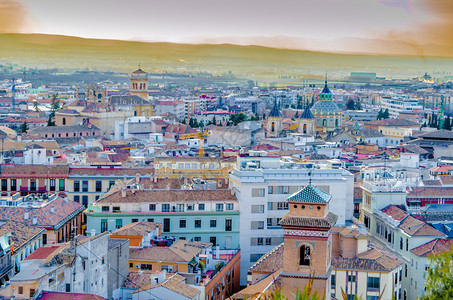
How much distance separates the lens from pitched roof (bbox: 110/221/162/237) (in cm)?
1684

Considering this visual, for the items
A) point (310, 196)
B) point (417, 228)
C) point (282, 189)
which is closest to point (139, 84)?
point (282, 189)

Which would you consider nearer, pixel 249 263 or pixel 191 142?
pixel 249 263

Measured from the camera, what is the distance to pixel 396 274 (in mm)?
16812

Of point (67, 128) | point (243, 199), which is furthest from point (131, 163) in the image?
point (67, 128)

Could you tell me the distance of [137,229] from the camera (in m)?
17.2

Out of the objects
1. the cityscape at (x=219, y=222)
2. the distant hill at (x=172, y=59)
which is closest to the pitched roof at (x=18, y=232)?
the cityscape at (x=219, y=222)

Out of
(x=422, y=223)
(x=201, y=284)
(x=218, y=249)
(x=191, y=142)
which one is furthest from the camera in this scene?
(x=191, y=142)

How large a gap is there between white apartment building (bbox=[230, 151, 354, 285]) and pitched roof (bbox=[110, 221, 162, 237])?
219cm

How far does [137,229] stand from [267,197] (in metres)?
3.54

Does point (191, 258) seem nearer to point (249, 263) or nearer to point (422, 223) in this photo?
point (249, 263)

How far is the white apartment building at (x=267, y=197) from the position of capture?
19.2 metres

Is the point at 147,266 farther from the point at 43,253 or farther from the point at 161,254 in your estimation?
the point at 43,253

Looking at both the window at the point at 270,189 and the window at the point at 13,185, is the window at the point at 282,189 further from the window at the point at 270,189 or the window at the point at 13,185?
the window at the point at 13,185

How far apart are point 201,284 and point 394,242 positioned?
6.17 metres
